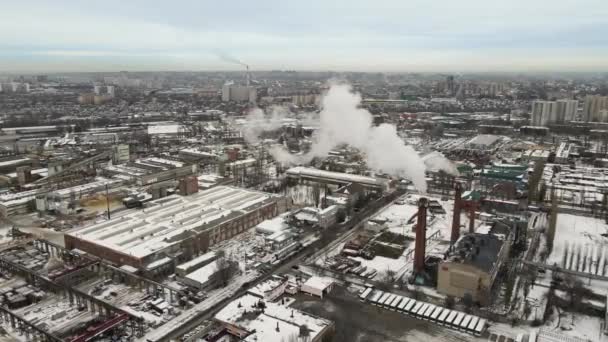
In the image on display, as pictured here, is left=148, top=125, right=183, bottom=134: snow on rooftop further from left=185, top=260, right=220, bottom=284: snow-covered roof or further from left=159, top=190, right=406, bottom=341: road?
left=185, top=260, right=220, bottom=284: snow-covered roof

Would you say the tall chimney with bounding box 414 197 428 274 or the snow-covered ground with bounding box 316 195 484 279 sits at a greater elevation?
the tall chimney with bounding box 414 197 428 274

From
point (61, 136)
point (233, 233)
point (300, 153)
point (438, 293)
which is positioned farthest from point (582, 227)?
point (61, 136)

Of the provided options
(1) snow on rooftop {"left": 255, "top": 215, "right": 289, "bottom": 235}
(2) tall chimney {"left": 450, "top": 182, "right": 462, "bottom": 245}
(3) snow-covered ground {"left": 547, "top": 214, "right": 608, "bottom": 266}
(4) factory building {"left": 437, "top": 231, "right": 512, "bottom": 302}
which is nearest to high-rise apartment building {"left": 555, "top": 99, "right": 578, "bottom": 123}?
(3) snow-covered ground {"left": 547, "top": 214, "right": 608, "bottom": 266}

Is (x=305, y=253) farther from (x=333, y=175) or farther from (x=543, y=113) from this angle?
(x=543, y=113)

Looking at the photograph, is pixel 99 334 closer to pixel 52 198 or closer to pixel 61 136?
pixel 52 198

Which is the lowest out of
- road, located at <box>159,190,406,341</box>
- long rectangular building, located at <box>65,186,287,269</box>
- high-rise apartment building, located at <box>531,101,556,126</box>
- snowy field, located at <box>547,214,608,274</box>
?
road, located at <box>159,190,406,341</box>

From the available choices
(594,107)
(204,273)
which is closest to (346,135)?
(204,273)
